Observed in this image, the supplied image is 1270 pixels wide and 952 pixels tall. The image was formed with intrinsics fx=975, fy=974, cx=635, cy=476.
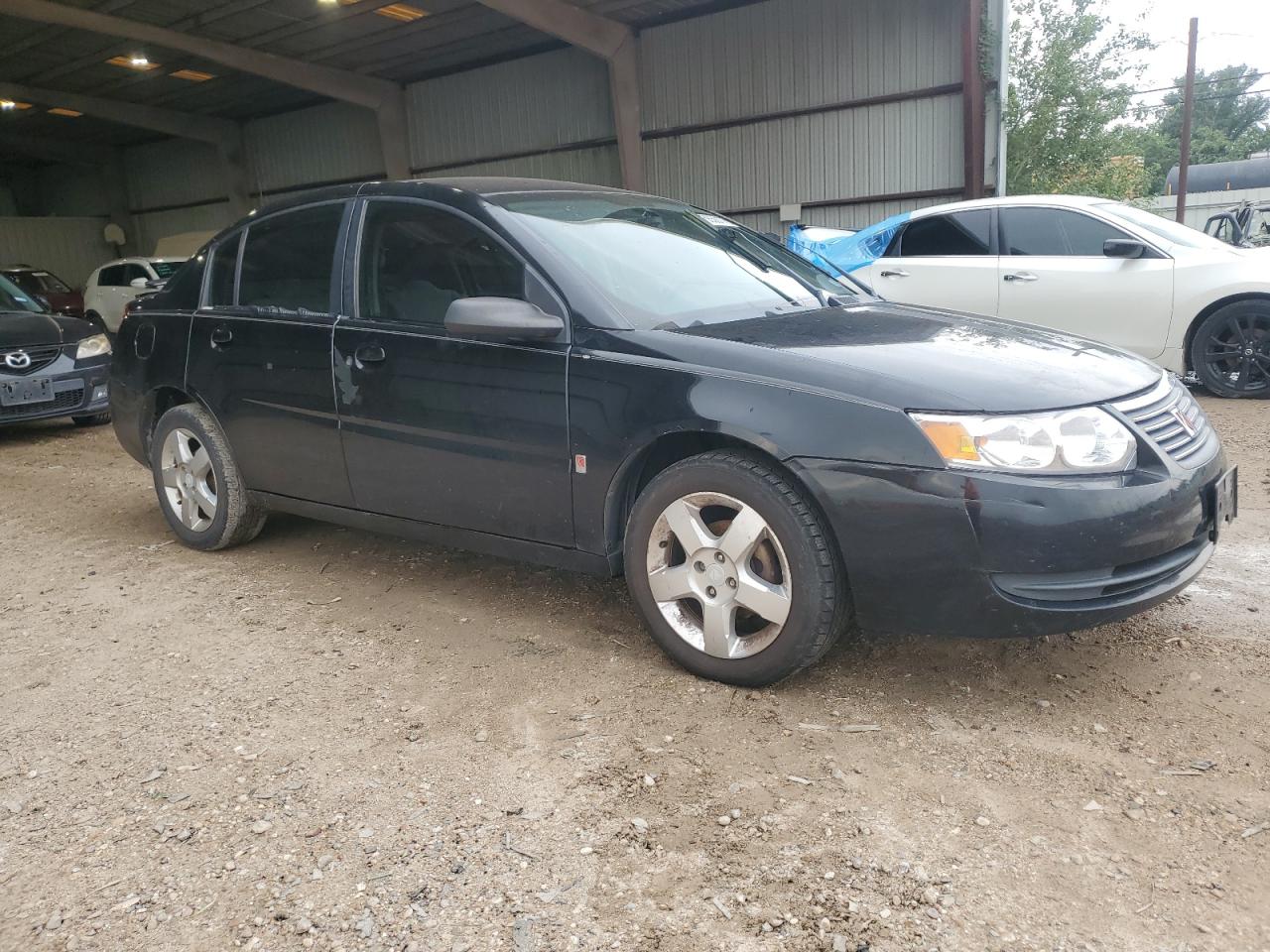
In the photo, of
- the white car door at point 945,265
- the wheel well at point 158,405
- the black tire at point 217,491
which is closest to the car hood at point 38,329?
the wheel well at point 158,405

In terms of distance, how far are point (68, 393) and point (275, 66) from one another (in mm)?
12227

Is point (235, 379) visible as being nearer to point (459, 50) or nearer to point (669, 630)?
point (669, 630)

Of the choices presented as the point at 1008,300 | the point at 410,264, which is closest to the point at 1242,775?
the point at 410,264

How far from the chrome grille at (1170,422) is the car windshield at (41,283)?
1865 centimetres

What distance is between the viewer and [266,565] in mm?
4199

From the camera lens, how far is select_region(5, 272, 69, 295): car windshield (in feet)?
55.9

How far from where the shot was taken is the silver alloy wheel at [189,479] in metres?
4.28

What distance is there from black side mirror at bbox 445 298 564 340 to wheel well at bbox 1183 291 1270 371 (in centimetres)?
592

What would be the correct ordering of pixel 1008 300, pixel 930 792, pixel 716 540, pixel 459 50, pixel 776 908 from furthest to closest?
pixel 459 50 → pixel 1008 300 → pixel 716 540 → pixel 930 792 → pixel 776 908

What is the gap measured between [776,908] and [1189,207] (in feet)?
91.2

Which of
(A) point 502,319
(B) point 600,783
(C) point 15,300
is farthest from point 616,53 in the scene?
(B) point 600,783

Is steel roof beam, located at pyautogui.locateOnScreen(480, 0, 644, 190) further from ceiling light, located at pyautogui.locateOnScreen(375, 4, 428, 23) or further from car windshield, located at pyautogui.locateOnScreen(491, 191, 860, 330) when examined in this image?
car windshield, located at pyautogui.locateOnScreen(491, 191, 860, 330)

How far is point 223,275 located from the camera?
420cm

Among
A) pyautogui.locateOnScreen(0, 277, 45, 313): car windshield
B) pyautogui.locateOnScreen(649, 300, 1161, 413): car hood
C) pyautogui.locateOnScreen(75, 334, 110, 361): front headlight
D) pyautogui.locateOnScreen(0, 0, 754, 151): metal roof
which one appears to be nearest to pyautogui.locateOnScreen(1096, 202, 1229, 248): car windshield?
pyautogui.locateOnScreen(649, 300, 1161, 413): car hood
